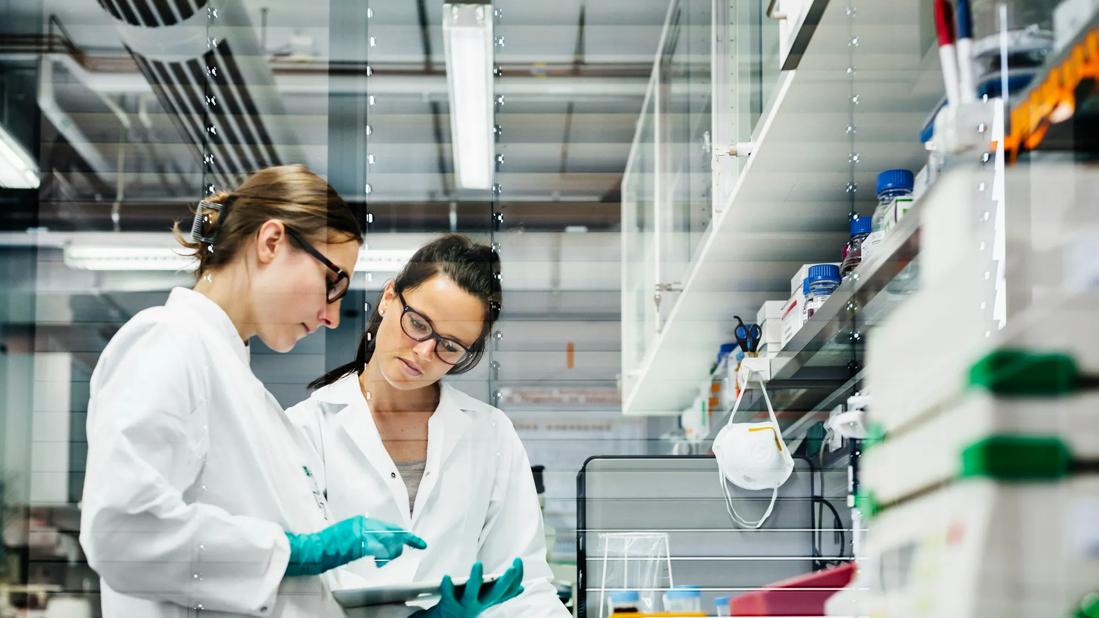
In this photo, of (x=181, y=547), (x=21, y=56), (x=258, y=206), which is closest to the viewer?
(x=181, y=547)

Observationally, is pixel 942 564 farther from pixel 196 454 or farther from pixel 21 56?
pixel 21 56

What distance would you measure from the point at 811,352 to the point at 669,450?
17.3 inches

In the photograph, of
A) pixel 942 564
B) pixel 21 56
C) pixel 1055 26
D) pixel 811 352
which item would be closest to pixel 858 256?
pixel 811 352

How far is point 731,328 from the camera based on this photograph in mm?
2715

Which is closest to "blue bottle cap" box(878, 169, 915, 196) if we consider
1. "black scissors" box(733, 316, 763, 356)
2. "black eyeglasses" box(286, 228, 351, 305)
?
"black scissors" box(733, 316, 763, 356)

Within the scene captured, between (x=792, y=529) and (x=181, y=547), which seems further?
(x=792, y=529)

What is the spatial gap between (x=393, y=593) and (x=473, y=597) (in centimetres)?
15

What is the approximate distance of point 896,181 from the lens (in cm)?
206

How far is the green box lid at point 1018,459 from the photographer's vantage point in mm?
718

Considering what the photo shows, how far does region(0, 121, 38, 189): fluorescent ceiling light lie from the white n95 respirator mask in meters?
1.62

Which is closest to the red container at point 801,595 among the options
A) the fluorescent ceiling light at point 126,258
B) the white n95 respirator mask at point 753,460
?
the white n95 respirator mask at point 753,460

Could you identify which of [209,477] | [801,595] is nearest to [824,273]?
[801,595]

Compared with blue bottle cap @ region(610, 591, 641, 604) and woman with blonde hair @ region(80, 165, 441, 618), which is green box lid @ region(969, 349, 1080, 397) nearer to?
blue bottle cap @ region(610, 591, 641, 604)

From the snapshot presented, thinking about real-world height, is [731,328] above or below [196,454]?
above
